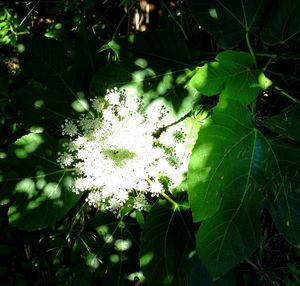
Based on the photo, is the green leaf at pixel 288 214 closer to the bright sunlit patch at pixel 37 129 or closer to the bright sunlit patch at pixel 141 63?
the bright sunlit patch at pixel 141 63

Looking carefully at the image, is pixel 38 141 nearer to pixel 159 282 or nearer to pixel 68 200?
pixel 68 200

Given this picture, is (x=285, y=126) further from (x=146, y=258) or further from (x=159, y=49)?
(x=146, y=258)

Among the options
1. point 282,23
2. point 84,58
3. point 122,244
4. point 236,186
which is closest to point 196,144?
point 236,186

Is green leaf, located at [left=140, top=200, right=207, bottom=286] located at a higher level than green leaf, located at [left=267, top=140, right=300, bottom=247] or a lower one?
lower

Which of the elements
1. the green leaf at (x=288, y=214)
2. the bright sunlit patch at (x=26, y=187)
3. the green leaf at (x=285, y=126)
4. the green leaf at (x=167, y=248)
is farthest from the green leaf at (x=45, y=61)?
the green leaf at (x=288, y=214)

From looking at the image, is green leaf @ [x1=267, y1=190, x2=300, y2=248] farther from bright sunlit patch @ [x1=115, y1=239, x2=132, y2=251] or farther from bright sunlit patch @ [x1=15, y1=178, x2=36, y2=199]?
bright sunlit patch @ [x1=15, y1=178, x2=36, y2=199]

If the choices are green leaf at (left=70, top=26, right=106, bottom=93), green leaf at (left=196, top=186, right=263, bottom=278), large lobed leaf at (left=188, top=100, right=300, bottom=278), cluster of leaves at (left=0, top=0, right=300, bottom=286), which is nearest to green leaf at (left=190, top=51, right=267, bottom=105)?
cluster of leaves at (left=0, top=0, right=300, bottom=286)
